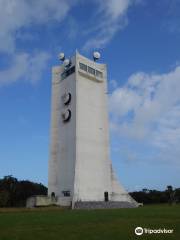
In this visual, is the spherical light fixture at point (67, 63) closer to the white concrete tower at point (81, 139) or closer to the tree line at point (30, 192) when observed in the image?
the white concrete tower at point (81, 139)

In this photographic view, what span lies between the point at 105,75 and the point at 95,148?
1304cm

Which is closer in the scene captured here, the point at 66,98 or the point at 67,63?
the point at 66,98

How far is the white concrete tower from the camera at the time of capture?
53844 mm

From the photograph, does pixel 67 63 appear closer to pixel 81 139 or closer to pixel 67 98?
pixel 67 98

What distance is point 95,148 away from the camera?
56.4 metres

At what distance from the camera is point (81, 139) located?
54.5 m

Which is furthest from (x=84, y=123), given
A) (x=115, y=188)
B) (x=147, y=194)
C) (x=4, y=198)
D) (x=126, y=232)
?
(x=126, y=232)

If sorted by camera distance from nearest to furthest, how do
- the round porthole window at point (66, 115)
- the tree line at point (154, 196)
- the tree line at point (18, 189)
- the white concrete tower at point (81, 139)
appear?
the white concrete tower at point (81, 139)
the round porthole window at point (66, 115)
the tree line at point (18, 189)
the tree line at point (154, 196)

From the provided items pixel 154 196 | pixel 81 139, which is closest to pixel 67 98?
pixel 81 139

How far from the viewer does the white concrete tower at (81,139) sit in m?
53.8

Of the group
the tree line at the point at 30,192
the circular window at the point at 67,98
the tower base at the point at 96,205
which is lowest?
the tower base at the point at 96,205

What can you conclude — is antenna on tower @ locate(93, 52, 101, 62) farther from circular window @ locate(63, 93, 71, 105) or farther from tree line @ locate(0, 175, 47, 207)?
tree line @ locate(0, 175, 47, 207)

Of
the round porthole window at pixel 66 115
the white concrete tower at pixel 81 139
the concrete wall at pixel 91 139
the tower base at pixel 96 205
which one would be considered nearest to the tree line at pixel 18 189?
the white concrete tower at pixel 81 139

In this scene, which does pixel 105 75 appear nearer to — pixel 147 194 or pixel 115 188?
pixel 115 188
